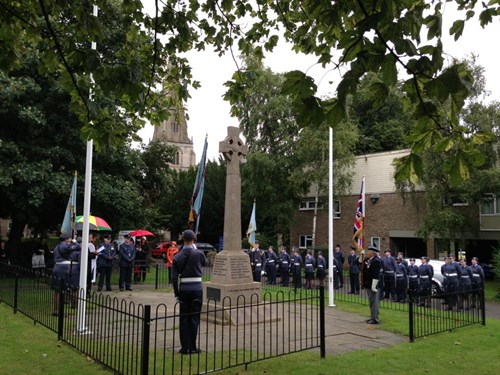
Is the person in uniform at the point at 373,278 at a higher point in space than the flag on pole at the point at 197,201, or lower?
lower

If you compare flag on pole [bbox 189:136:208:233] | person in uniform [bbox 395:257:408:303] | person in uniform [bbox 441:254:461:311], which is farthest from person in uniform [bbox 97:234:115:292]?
person in uniform [bbox 441:254:461:311]

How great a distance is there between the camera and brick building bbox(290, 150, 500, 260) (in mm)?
26281

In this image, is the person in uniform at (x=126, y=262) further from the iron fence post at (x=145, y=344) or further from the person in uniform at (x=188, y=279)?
the iron fence post at (x=145, y=344)

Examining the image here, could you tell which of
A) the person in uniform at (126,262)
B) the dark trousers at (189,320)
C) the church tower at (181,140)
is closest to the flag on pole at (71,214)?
the person in uniform at (126,262)

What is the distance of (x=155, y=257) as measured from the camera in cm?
4156

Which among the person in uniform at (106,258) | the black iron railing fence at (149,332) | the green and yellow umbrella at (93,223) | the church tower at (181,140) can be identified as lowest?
the black iron railing fence at (149,332)

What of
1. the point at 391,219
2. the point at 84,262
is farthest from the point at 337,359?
the point at 391,219

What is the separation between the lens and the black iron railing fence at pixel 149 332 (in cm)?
682

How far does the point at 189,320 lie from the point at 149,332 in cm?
89

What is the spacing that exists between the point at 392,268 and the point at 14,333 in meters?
12.0

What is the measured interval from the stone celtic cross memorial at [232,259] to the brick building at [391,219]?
15.6 m

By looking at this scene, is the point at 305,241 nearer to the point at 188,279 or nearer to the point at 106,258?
the point at 106,258

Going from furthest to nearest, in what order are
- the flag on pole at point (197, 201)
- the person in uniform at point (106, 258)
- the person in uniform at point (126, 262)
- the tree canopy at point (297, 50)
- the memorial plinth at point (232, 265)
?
1. the person in uniform at point (126, 262)
2. the person in uniform at point (106, 258)
3. the flag on pole at point (197, 201)
4. the memorial plinth at point (232, 265)
5. the tree canopy at point (297, 50)

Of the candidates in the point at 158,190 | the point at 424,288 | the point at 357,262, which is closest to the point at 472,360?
the point at 424,288
